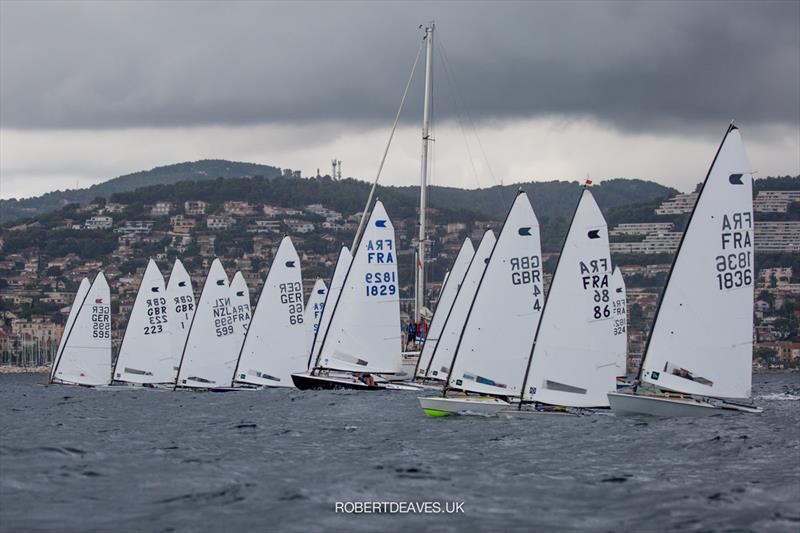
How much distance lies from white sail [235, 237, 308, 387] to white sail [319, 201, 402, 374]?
643 cm

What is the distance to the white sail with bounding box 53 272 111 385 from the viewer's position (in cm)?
6394

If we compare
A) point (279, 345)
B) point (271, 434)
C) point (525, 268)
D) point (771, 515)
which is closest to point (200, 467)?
point (271, 434)

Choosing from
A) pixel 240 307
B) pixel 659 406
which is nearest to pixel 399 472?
pixel 659 406

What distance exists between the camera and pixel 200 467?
77.2 ft

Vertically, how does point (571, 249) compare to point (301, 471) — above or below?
above

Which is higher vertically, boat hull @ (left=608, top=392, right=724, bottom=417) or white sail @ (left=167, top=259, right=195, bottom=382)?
white sail @ (left=167, top=259, right=195, bottom=382)

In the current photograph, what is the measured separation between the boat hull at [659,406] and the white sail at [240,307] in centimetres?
2944

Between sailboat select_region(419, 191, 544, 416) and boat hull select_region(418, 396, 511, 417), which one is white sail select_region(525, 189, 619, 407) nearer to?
boat hull select_region(418, 396, 511, 417)

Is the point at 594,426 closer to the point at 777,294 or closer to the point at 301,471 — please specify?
the point at 301,471

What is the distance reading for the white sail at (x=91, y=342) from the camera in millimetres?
63938

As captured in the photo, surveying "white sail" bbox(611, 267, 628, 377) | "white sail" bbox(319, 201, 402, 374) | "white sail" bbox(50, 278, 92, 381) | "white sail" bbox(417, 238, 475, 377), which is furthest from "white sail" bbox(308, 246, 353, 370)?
"white sail" bbox(50, 278, 92, 381)

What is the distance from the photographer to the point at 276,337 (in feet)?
180

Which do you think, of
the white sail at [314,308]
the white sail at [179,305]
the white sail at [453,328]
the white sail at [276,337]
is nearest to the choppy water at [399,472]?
the white sail at [453,328]

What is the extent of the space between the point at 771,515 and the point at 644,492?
2.72 meters
